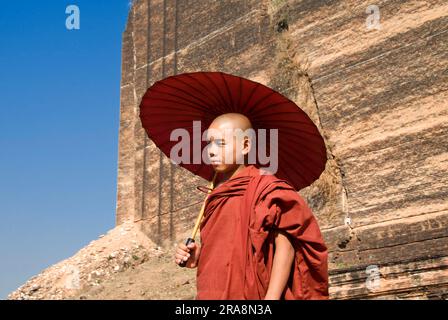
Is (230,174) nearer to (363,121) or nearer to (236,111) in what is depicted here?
(236,111)

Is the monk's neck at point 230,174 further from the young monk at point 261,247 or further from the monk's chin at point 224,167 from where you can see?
the young monk at point 261,247

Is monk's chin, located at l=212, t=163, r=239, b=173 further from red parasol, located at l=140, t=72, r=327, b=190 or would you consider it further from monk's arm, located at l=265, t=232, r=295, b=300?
monk's arm, located at l=265, t=232, r=295, b=300

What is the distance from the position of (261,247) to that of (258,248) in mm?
20

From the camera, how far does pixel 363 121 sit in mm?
10562

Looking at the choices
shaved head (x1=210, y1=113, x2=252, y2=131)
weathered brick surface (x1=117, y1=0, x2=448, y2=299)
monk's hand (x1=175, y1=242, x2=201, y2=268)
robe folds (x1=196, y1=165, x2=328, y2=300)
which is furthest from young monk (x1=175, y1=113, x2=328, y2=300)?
weathered brick surface (x1=117, y1=0, x2=448, y2=299)

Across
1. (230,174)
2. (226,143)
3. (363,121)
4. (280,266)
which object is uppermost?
(363,121)

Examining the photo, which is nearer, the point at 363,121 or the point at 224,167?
the point at 224,167

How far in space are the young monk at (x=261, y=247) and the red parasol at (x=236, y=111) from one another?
0.33m

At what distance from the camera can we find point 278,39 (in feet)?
42.2

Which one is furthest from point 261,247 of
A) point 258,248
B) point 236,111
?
point 236,111

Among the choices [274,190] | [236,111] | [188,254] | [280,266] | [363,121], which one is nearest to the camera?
[280,266]

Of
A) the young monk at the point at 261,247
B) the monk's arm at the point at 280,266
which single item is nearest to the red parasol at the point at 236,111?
the young monk at the point at 261,247

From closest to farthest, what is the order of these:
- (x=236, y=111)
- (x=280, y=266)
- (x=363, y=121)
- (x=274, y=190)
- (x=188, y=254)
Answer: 1. (x=280, y=266)
2. (x=274, y=190)
3. (x=188, y=254)
4. (x=236, y=111)
5. (x=363, y=121)
